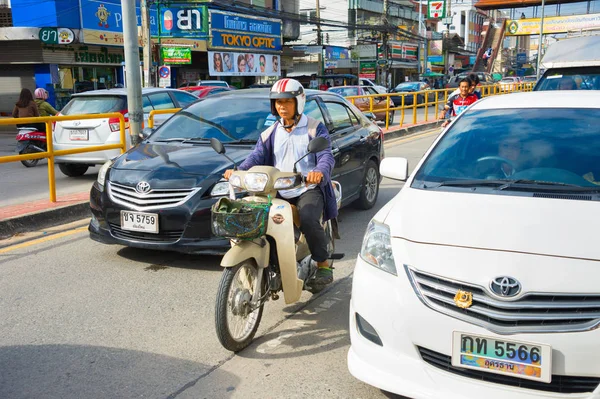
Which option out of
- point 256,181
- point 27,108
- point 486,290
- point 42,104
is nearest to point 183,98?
point 42,104

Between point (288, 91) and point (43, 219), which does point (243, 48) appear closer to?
point (43, 219)

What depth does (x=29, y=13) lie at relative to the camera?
2680 cm

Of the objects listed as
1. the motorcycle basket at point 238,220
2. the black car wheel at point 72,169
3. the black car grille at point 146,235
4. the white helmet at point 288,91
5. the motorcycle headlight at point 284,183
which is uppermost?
the white helmet at point 288,91

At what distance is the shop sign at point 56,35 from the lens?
25156 mm

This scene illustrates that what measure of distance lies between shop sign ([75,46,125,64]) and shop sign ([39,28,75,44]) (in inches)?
79.2

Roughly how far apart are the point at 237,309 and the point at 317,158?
136 cm

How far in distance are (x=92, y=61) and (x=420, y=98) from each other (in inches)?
644

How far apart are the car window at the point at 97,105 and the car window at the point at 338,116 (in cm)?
524

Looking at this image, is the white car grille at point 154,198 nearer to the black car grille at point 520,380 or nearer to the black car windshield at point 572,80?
the black car grille at point 520,380

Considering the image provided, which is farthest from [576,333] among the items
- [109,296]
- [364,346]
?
[109,296]

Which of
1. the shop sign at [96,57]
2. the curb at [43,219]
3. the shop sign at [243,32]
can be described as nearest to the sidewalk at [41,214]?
the curb at [43,219]

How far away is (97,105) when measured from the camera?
11.4 metres

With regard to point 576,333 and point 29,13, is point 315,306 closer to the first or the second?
point 576,333

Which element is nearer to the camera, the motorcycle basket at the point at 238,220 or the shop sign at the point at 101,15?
the motorcycle basket at the point at 238,220
